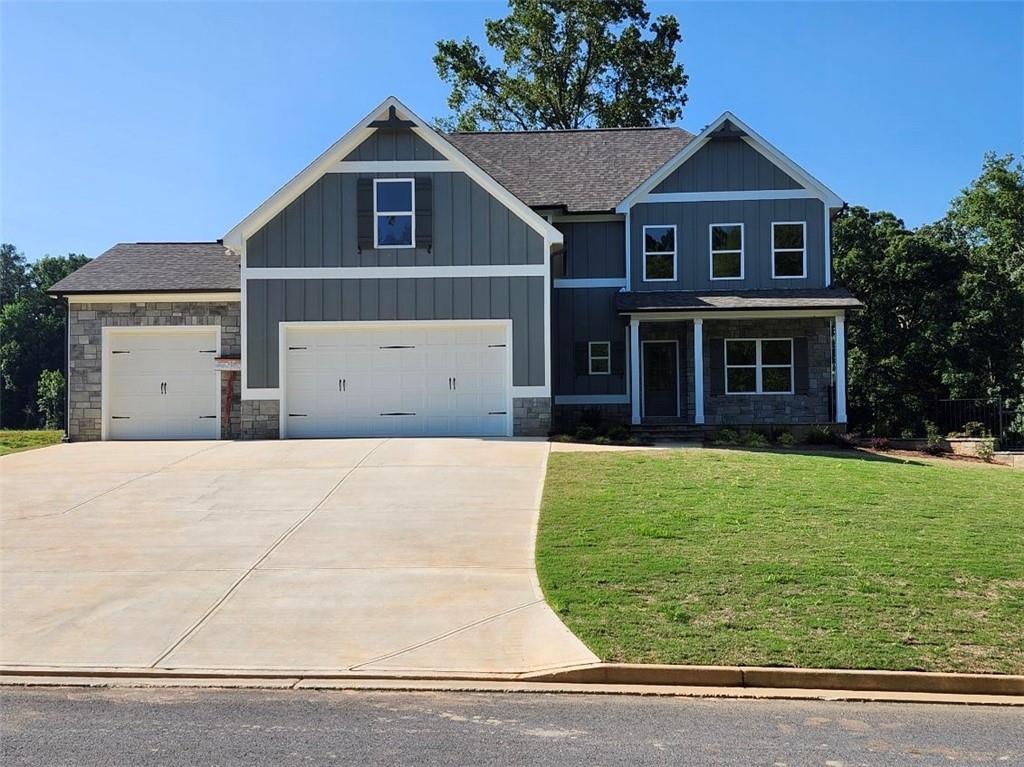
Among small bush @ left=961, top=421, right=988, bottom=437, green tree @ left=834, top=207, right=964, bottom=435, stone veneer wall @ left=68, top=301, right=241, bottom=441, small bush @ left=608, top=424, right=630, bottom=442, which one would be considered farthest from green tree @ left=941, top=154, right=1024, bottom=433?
stone veneer wall @ left=68, top=301, right=241, bottom=441

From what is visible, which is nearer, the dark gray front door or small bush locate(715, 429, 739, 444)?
small bush locate(715, 429, 739, 444)

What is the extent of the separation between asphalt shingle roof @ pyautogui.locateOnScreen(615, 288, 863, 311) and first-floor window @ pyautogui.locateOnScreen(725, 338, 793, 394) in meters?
1.41

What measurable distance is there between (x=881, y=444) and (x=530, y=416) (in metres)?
8.18

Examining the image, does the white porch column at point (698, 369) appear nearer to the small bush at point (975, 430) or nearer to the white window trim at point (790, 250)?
the white window trim at point (790, 250)

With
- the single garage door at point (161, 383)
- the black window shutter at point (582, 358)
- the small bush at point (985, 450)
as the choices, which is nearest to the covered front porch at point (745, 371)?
the black window shutter at point (582, 358)

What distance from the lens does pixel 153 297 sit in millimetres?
18859

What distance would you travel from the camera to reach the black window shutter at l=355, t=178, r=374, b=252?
18.3 meters

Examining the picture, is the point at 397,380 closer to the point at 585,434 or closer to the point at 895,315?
the point at 585,434

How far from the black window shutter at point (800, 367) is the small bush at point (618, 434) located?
5819mm

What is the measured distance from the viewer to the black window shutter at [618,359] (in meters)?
22.0

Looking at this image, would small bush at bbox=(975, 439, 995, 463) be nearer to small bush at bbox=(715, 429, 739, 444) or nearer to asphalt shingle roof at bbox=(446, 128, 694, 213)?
small bush at bbox=(715, 429, 739, 444)

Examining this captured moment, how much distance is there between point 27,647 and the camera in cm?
706

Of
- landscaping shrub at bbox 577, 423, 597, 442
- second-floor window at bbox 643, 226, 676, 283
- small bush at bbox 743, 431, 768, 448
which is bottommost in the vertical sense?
small bush at bbox 743, 431, 768, 448

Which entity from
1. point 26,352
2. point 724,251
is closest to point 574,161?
point 724,251
